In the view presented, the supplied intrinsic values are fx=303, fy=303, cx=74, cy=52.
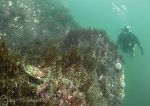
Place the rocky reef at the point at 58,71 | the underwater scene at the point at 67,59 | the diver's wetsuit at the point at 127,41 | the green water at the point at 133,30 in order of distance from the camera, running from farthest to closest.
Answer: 1. the diver's wetsuit at the point at 127,41
2. the green water at the point at 133,30
3. the underwater scene at the point at 67,59
4. the rocky reef at the point at 58,71

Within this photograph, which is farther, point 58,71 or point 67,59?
point 67,59

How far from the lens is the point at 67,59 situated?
690 cm

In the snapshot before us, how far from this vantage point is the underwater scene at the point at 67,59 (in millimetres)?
5016

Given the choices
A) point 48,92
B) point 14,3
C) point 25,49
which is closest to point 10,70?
point 48,92

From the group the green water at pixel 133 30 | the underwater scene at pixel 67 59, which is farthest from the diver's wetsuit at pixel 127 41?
the green water at pixel 133 30

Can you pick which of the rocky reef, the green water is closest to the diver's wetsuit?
the green water

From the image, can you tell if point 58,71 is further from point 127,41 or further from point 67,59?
point 127,41

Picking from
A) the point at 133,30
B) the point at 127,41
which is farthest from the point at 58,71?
the point at 133,30

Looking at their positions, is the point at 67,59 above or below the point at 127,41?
below

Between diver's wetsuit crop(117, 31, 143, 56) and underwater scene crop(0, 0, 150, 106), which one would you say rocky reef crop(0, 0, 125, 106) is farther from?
diver's wetsuit crop(117, 31, 143, 56)

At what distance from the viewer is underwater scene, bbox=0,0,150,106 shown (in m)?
5.02

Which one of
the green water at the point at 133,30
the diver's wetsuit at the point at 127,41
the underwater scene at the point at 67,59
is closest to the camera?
the underwater scene at the point at 67,59

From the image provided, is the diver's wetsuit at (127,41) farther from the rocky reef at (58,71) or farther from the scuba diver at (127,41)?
the rocky reef at (58,71)

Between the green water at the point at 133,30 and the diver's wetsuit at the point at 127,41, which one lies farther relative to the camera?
the diver's wetsuit at the point at 127,41
